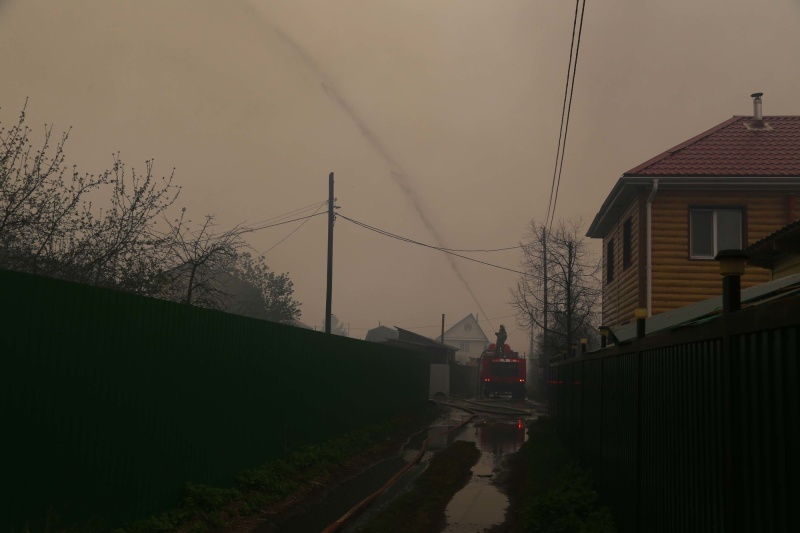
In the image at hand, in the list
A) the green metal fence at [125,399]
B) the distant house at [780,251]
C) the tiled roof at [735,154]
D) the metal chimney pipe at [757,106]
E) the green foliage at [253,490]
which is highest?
the metal chimney pipe at [757,106]

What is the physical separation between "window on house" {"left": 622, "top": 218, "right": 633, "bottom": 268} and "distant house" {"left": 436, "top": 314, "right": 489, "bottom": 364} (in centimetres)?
12597

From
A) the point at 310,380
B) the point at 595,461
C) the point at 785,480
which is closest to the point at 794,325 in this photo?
the point at 785,480

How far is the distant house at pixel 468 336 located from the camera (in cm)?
14562

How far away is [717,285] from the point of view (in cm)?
1734

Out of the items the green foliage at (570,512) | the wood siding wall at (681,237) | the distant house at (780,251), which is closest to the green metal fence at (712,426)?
the green foliage at (570,512)

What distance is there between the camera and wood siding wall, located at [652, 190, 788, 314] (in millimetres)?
17172

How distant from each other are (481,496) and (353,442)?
16.6 ft

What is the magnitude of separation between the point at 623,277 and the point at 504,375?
26371mm

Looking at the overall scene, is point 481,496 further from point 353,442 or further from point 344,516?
point 353,442

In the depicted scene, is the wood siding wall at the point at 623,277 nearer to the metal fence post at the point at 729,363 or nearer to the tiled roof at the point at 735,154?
the tiled roof at the point at 735,154

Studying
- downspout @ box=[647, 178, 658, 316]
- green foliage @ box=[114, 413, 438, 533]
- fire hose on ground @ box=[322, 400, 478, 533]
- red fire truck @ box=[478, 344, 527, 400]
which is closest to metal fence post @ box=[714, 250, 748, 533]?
green foliage @ box=[114, 413, 438, 533]

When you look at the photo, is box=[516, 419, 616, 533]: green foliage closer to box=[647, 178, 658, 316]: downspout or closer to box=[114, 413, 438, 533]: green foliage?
box=[114, 413, 438, 533]: green foliage

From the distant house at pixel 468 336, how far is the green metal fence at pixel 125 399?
133 m

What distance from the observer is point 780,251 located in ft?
35.0
